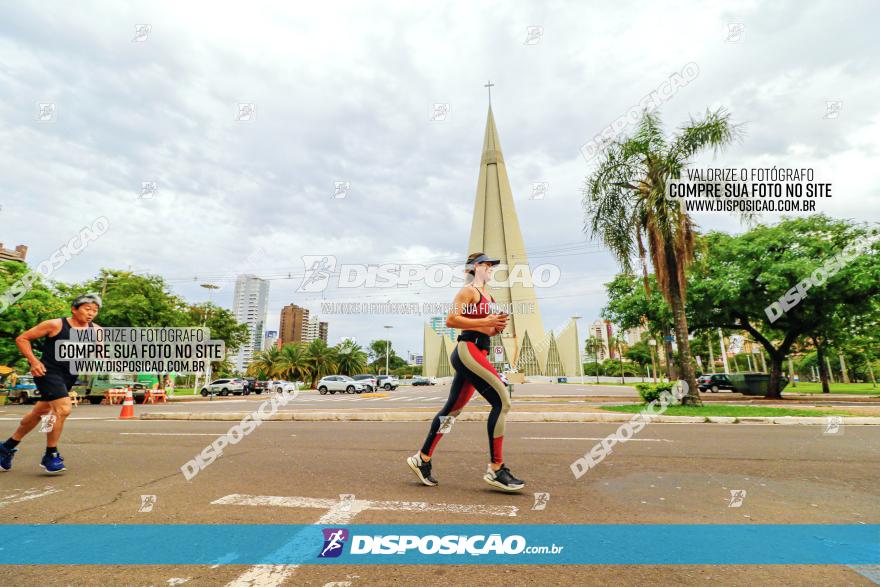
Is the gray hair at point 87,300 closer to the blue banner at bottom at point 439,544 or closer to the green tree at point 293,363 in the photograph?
the blue banner at bottom at point 439,544

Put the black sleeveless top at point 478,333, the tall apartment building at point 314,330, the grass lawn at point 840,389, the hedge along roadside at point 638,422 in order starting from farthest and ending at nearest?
the tall apartment building at point 314,330 → the grass lawn at point 840,389 → the hedge along roadside at point 638,422 → the black sleeveless top at point 478,333

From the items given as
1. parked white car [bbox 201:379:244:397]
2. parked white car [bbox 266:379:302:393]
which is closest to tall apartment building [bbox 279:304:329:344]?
parked white car [bbox 266:379:302:393]

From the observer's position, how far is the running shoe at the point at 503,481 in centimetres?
379

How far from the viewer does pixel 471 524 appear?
9.86 ft

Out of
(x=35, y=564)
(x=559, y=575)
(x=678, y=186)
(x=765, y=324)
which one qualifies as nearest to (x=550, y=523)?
(x=559, y=575)

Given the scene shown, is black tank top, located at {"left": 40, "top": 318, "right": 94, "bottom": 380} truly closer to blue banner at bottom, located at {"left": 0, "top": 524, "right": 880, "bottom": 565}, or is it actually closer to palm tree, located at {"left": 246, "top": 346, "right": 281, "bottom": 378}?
blue banner at bottom, located at {"left": 0, "top": 524, "right": 880, "bottom": 565}

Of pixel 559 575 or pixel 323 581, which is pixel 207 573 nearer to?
pixel 323 581

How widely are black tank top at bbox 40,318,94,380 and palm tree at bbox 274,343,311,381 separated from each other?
161 feet

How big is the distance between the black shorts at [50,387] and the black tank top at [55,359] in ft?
0.16

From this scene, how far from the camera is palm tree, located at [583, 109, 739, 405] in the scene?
13.4 metres

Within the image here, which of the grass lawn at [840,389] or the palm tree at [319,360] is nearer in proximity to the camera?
the grass lawn at [840,389]

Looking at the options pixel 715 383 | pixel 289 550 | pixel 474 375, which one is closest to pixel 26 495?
pixel 289 550

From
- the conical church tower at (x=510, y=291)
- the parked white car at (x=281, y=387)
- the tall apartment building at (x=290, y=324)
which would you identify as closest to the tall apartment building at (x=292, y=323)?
the tall apartment building at (x=290, y=324)

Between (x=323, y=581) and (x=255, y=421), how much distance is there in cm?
917
